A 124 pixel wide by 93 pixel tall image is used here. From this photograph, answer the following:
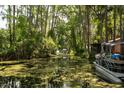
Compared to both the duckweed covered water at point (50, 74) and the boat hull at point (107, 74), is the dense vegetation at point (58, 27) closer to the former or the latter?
the duckweed covered water at point (50, 74)

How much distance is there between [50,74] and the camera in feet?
25.2

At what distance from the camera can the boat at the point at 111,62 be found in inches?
281

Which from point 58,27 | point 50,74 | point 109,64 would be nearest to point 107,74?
point 109,64

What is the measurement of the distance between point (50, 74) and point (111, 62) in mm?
1324

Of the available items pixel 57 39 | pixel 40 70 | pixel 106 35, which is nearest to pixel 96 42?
pixel 106 35

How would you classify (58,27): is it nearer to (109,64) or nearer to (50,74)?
(50,74)

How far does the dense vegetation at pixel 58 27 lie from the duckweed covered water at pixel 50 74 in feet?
0.90

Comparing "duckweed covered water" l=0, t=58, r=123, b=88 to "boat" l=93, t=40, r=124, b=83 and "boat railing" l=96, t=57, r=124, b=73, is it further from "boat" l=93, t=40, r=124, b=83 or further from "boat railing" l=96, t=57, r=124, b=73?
"boat railing" l=96, t=57, r=124, b=73

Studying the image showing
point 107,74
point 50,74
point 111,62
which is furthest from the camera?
point 50,74

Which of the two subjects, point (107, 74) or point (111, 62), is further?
point (111, 62)

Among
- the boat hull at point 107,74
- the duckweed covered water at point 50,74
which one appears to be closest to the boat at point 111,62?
the boat hull at point 107,74

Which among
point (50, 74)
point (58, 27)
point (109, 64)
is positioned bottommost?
point (50, 74)

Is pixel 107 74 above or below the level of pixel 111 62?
below
